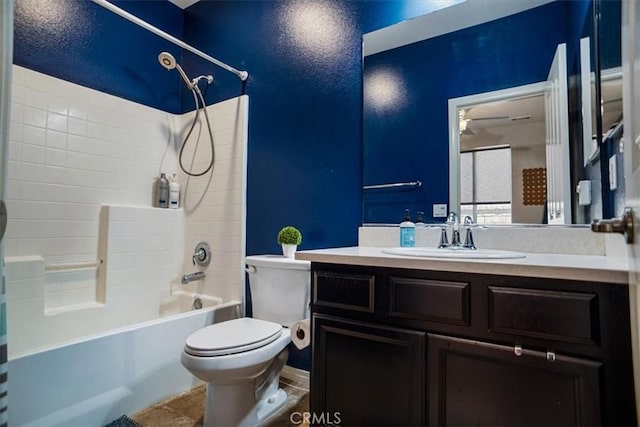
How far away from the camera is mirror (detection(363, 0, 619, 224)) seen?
135 cm

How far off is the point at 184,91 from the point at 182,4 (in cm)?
67

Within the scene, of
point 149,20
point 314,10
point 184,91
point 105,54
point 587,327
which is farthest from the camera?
point 184,91

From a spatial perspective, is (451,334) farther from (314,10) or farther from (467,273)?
(314,10)

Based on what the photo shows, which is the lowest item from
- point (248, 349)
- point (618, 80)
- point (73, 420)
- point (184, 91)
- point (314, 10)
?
point (73, 420)

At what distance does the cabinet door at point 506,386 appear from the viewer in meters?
0.80

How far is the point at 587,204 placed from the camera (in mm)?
1253

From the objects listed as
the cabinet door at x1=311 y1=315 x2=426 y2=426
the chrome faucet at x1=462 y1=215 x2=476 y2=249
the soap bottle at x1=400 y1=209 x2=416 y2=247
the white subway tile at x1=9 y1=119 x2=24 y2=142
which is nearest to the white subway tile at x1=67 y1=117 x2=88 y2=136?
the white subway tile at x1=9 y1=119 x2=24 y2=142

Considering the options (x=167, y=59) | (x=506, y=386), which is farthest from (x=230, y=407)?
(x=167, y=59)

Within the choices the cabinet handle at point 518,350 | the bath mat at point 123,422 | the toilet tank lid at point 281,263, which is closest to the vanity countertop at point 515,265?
the cabinet handle at point 518,350

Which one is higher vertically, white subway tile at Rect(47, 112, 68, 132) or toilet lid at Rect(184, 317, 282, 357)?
white subway tile at Rect(47, 112, 68, 132)

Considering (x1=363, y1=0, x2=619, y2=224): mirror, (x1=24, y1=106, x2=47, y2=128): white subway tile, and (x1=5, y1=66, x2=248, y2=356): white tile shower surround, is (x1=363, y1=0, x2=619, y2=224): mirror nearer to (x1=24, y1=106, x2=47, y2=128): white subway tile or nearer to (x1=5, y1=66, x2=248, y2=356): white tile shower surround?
(x1=5, y1=66, x2=248, y2=356): white tile shower surround

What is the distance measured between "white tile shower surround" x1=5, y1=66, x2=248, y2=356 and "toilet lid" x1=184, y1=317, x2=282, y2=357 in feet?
1.98

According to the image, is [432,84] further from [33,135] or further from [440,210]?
[33,135]

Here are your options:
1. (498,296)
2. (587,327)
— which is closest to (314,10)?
(498,296)
